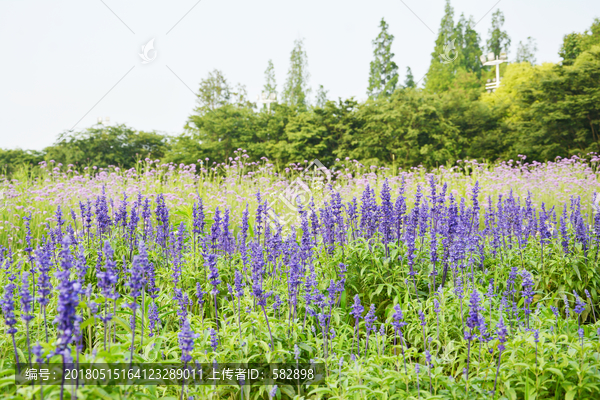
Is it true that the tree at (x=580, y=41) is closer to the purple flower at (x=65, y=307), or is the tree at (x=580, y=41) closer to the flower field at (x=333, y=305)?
the flower field at (x=333, y=305)

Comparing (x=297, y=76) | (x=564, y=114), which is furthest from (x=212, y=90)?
(x=564, y=114)

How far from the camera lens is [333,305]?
130 inches

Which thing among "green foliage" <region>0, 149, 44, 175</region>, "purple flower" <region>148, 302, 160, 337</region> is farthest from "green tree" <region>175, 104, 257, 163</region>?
"purple flower" <region>148, 302, 160, 337</region>

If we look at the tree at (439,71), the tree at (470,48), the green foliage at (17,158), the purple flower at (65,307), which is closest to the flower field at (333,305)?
the purple flower at (65,307)

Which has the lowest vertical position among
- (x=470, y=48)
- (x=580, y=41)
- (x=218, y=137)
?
(x=218, y=137)

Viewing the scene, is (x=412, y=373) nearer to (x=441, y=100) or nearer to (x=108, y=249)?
(x=108, y=249)

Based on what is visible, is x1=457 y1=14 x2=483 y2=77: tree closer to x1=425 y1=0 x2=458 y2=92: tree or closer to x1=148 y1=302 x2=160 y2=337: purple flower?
x1=425 y1=0 x2=458 y2=92: tree

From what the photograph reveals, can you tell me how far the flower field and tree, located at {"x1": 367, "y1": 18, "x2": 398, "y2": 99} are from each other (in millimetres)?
24025

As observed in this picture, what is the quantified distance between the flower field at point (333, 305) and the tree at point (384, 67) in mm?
Answer: 24025

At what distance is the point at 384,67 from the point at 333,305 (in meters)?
27.1

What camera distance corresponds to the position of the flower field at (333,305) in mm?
1925

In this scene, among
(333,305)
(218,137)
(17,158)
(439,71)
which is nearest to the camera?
(333,305)

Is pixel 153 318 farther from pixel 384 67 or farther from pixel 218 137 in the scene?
pixel 384 67

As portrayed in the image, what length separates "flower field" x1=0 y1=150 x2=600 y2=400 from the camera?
1.92 metres
